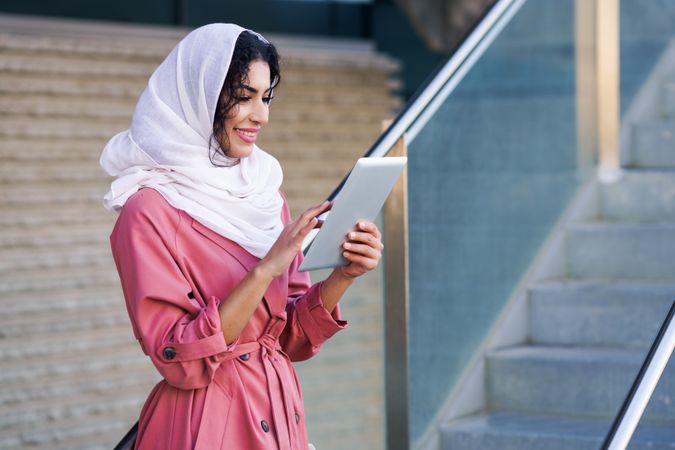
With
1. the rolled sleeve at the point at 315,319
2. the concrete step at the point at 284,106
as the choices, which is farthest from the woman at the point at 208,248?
the concrete step at the point at 284,106

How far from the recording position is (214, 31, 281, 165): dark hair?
220cm

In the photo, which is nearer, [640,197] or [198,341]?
[198,341]

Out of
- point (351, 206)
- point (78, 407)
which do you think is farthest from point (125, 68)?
point (351, 206)

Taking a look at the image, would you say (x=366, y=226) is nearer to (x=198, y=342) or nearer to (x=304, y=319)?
(x=304, y=319)

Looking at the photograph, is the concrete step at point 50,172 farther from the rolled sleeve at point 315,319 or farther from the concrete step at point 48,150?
the rolled sleeve at point 315,319

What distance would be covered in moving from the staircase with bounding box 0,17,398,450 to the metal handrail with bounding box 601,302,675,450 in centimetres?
379

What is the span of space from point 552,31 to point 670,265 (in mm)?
971

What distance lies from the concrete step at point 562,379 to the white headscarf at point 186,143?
1.77m

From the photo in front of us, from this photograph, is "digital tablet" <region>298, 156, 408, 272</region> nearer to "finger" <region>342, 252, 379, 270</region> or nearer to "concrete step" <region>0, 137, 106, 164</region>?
"finger" <region>342, 252, 379, 270</region>

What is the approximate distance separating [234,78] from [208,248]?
1.05 feet

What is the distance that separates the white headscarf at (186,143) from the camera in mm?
2163

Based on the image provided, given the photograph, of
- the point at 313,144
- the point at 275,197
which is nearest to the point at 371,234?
the point at 275,197

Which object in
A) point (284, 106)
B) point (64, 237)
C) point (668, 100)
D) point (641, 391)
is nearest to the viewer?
point (641, 391)

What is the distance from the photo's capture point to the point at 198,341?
206 centimetres
